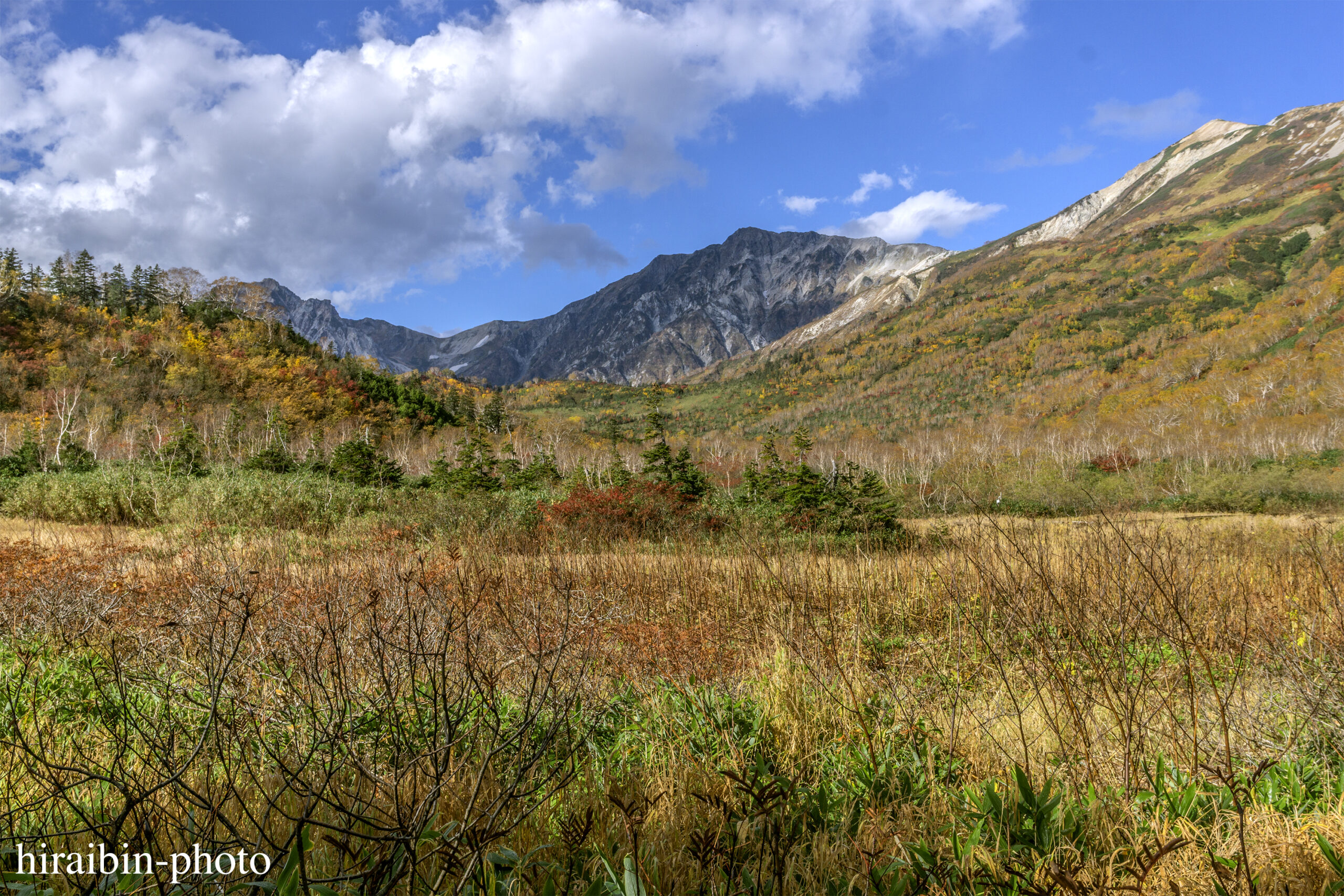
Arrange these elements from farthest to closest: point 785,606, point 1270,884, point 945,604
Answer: point 945,604
point 785,606
point 1270,884

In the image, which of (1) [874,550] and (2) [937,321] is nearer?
(1) [874,550]

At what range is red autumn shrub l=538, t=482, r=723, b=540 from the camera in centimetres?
1451

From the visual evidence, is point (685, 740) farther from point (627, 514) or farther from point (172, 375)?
point (172, 375)

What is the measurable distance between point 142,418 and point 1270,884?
60528mm

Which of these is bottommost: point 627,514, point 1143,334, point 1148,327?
point 627,514

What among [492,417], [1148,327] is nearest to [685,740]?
[492,417]

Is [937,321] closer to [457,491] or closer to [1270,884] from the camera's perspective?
[457,491]

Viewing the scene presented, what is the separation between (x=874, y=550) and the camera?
494 inches

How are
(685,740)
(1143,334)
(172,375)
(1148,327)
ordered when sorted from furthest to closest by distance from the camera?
(1148,327) → (1143,334) → (172,375) → (685,740)

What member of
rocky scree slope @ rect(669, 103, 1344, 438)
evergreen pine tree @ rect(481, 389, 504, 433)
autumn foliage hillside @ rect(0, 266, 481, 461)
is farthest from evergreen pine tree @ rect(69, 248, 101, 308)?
rocky scree slope @ rect(669, 103, 1344, 438)

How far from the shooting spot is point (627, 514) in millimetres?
15359

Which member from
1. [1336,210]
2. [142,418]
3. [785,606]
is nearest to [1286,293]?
[1336,210]

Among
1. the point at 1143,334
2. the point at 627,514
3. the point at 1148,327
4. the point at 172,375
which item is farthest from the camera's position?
the point at 1148,327

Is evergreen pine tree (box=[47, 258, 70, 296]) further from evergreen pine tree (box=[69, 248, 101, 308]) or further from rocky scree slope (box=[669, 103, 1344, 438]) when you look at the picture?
rocky scree slope (box=[669, 103, 1344, 438])
